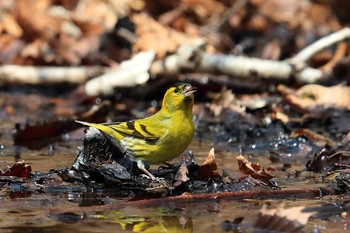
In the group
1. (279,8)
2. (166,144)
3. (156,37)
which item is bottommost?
(166,144)

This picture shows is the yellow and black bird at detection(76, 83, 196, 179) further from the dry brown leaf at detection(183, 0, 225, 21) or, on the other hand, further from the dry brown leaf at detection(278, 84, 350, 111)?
the dry brown leaf at detection(183, 0, 225, 21)

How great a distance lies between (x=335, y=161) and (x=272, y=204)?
5.19ft

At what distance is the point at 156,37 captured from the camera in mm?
10500

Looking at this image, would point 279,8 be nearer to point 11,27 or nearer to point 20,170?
point 11,27

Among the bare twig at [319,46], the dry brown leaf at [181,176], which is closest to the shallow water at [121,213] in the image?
the dry brown leaf at [181,176]

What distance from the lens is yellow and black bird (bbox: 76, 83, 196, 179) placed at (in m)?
5.62

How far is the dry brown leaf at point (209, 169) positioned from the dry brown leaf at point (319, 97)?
3.37 meters

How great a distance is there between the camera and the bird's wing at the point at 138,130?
5676 millimetres

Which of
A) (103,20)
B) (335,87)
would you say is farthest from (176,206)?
(103,20)

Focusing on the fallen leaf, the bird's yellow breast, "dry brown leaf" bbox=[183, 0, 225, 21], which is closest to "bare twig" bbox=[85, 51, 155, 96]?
"dry brown leaf" bbox=[183, 0, 225, 21]

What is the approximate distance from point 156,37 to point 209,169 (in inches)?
211

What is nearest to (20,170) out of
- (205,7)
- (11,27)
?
(11,27)

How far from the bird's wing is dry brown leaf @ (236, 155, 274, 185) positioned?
57cm

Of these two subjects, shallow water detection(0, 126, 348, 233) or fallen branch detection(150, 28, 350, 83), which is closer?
shallow water detection(0, 126, 348, 233)
